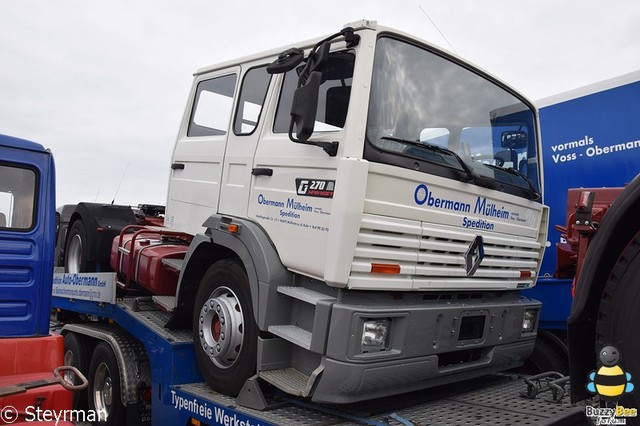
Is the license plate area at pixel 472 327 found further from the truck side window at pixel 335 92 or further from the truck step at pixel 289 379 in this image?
the truck side window at pixel 335 92

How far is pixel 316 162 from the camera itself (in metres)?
3.40

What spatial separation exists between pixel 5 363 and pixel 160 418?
1260 millimetres

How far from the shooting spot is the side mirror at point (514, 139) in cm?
430

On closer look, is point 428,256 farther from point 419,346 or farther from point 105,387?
point 105,387

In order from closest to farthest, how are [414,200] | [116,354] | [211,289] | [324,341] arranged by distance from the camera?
[324,341], [414,200], [211,289], [116,354]

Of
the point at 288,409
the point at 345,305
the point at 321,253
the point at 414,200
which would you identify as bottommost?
the point at 288,409

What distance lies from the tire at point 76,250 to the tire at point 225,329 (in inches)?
102

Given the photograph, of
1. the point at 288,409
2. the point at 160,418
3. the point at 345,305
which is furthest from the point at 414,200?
the point at 160,418

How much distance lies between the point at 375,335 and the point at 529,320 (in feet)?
5.70

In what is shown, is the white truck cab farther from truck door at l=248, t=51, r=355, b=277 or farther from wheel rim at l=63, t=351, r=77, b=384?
wheel rim at l=63, t=351, r=77, b=384

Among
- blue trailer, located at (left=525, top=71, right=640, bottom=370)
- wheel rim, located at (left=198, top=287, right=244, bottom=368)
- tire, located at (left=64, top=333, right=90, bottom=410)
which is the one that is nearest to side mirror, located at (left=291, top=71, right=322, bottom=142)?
wheel rim, located at (left=198, top=287, right=244, bottom=368)

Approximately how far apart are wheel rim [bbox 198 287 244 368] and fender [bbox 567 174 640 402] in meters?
2.05

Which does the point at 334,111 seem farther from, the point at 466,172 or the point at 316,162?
the point at 466,172

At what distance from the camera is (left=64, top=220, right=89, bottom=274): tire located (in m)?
6.20
